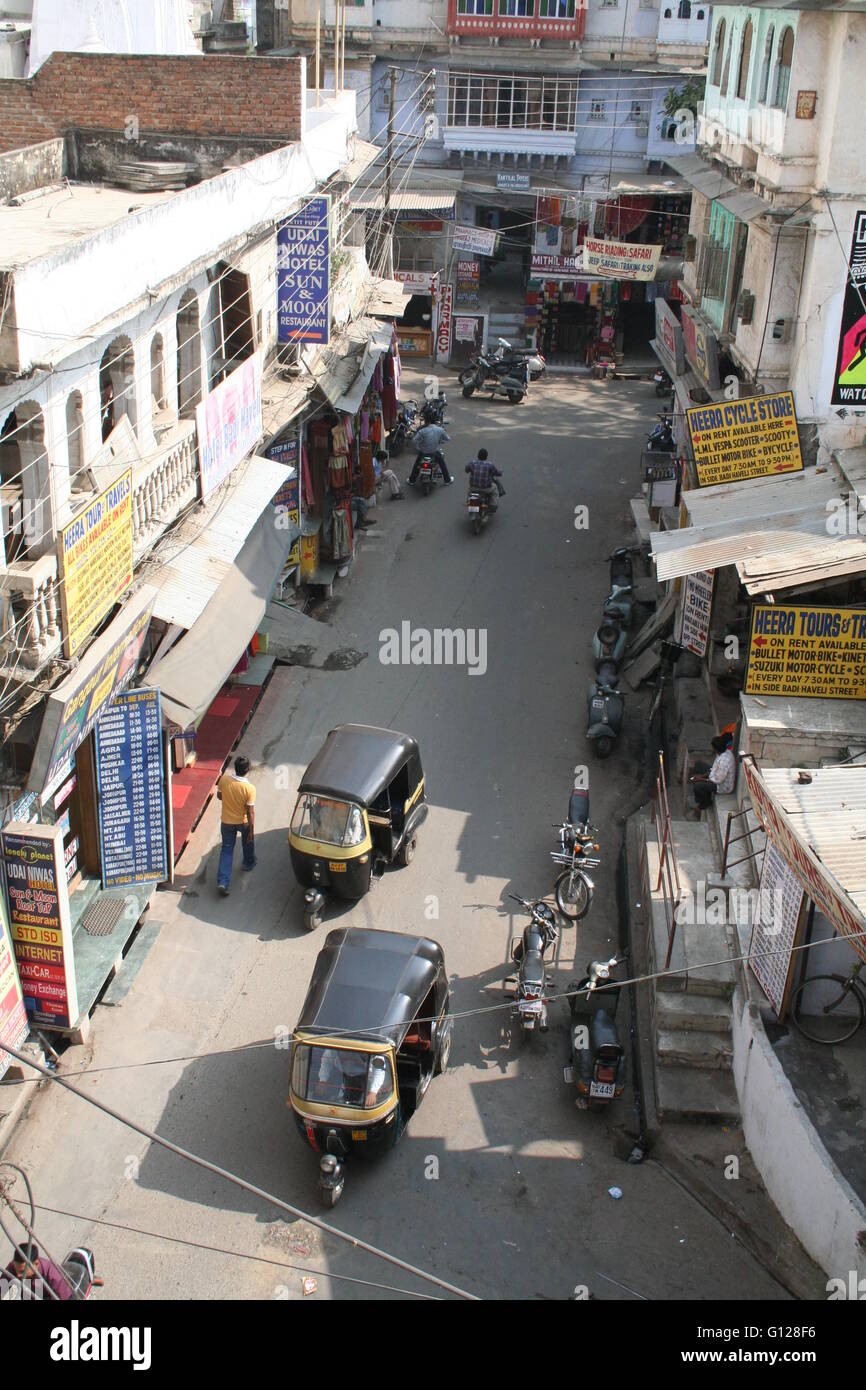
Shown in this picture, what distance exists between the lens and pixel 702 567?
13.1 m

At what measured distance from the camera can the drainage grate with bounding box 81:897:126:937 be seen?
38.3 feet

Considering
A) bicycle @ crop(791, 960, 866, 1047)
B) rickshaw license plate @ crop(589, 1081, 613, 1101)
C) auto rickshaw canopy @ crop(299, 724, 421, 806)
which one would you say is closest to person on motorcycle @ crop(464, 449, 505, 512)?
auto rickshaw canopy @ crop(299, 724, 421, 806)

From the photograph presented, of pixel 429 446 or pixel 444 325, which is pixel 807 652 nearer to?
pixel 429 446

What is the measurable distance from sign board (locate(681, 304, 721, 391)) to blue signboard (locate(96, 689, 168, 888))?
412 inches

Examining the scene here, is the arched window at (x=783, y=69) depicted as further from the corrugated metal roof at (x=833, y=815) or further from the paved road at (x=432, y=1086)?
the corrugated metal roof at (x=833, y=815)

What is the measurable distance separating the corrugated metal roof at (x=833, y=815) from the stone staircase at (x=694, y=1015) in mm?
1472

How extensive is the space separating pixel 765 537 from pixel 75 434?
23.4 feet

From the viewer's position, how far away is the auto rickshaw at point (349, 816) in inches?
494

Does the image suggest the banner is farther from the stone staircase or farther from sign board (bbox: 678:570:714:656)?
the stone staircase

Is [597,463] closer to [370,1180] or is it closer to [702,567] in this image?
[702,567]

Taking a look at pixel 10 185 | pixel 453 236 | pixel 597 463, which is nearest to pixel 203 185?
pixel 10 185

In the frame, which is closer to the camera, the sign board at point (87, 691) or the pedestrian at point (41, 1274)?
the pedestrian at point (41, 1274)

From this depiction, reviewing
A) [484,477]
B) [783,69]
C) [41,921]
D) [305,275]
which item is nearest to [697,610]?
[783,69]

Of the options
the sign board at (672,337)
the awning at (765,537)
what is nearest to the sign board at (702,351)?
the sign board at (672,337)
